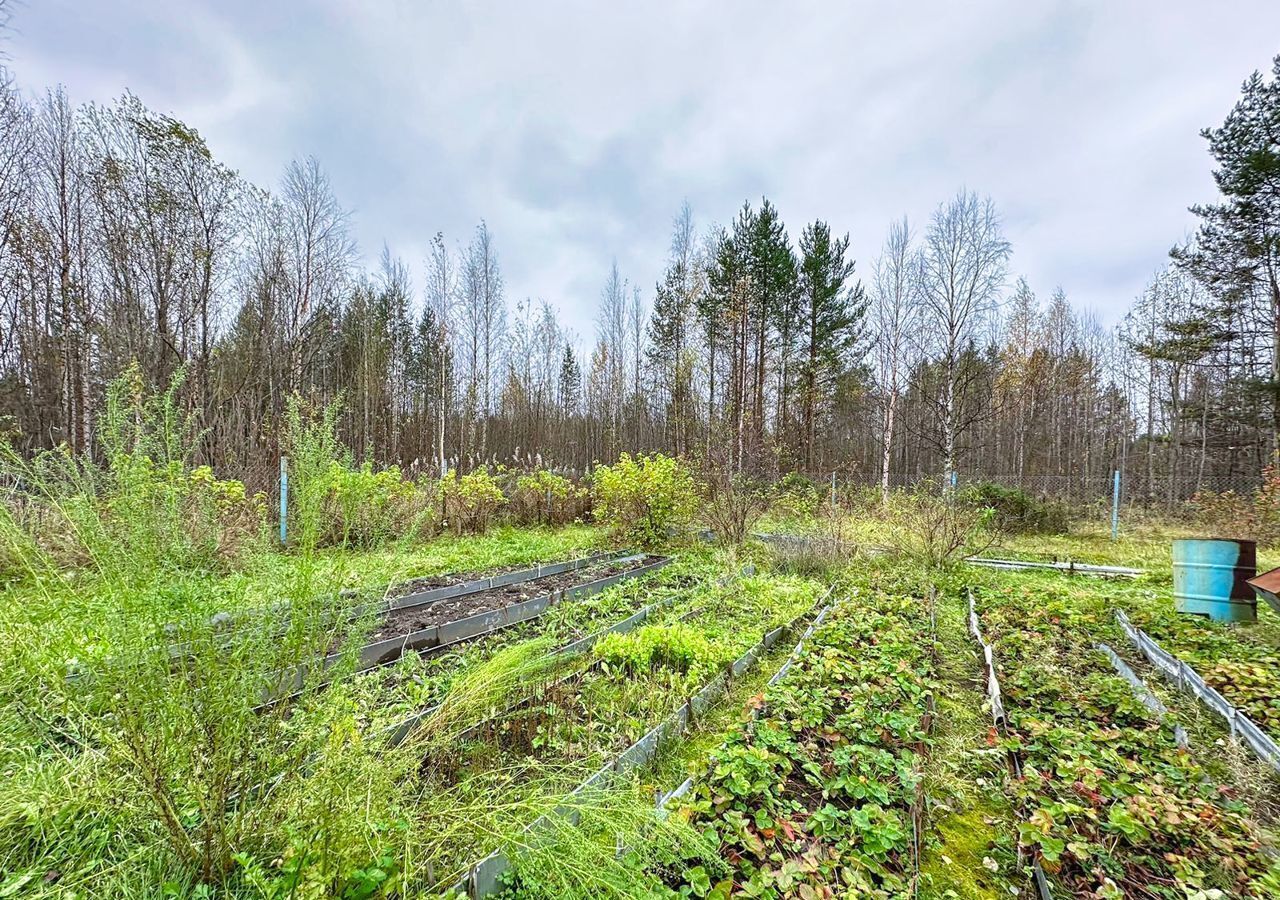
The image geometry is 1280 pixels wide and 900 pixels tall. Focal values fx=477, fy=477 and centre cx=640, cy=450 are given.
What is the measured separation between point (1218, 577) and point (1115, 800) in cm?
411

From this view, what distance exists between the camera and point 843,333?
16578 mm

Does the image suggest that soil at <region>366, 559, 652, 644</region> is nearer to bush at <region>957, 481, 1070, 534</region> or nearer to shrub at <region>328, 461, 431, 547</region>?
shrub at <region>328, 461, 431, 547</region>

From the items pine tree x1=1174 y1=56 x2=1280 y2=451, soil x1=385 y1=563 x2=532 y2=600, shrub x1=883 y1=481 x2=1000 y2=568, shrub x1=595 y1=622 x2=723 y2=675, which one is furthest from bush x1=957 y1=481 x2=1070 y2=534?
soil x1=385 y1=563 x2=532 y2=600

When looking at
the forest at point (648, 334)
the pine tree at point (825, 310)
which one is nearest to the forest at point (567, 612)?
the forest at point (648, 334)

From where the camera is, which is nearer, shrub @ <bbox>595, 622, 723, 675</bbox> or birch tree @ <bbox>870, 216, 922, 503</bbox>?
shrub @ <bbox>595, 622, 723, 675</bbox>

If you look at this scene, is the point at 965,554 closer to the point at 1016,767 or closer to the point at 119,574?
the point at 1016,767

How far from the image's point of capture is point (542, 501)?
10867 millimetres

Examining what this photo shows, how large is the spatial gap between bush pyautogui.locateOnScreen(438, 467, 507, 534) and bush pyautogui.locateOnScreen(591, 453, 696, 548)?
263cm

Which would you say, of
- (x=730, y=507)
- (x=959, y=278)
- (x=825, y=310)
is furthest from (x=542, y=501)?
(x=959, y=278)

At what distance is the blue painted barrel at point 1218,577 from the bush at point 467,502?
9.80 m

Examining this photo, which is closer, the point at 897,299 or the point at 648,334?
the point at 897,299

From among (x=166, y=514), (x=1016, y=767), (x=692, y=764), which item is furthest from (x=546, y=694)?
(x=1016, y=767)

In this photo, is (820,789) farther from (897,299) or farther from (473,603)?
(897,299)

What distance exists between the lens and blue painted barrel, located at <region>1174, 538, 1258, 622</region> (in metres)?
4.37
